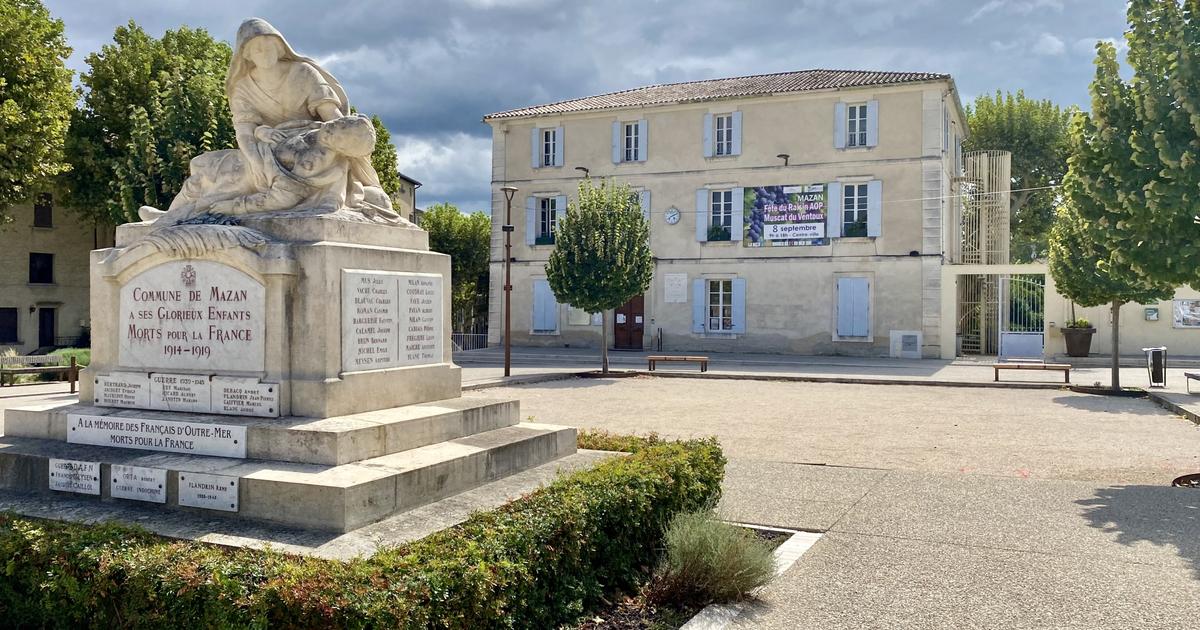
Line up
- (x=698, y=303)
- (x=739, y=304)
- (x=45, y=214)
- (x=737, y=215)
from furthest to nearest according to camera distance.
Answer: (x=45, y=214) → (x=698, y=303) → (x=737, y=215) → (x=739, y=304)

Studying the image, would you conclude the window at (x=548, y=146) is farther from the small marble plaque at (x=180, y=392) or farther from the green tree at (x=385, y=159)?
the small marble plaque at (x=180, y=392)

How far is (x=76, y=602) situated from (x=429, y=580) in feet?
5.21

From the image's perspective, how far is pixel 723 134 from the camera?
1188 inches

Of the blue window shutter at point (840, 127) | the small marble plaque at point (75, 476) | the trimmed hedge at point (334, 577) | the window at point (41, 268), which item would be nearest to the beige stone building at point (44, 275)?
the window at point (41, 268)

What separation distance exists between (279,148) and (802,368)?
1926cm

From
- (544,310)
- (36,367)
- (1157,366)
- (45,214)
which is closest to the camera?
(1157,366)

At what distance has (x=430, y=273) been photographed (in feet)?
21.6

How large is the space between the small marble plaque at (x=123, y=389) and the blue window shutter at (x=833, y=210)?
24.9 metres

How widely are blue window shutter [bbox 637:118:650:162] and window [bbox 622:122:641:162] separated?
5cm

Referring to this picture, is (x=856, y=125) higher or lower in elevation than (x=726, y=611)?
higher

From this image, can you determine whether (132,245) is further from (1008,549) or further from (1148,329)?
(1148,329)

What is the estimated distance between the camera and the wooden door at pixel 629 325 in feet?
102

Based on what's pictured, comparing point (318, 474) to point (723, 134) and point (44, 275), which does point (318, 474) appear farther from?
point (44, 275)

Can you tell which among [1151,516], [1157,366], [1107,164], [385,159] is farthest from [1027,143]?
[1151,516]
